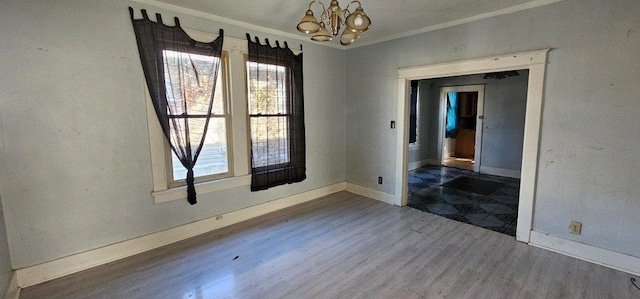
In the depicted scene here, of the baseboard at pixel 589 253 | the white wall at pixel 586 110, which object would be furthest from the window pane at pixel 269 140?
the baseboard at pixel 589 253

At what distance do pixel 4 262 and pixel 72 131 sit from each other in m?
1.06

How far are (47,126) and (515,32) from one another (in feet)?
14.5

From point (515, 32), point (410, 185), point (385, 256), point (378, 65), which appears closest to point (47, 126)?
point (385, 256)

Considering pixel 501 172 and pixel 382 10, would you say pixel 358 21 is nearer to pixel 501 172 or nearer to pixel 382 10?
pixel 382 10

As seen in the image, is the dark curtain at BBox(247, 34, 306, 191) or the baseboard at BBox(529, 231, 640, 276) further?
the dark curtain at BBox(247, 34, 306, 191)

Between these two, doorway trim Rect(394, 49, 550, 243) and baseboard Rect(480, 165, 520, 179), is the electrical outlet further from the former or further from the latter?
baseboard Rect(480, 165, 520, 179)

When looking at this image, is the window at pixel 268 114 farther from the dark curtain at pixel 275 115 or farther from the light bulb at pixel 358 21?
the light bulb at pixel 358 21

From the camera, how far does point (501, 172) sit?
240 inches

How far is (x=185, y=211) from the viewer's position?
3121 millimetres

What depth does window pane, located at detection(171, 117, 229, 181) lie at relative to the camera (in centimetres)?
320

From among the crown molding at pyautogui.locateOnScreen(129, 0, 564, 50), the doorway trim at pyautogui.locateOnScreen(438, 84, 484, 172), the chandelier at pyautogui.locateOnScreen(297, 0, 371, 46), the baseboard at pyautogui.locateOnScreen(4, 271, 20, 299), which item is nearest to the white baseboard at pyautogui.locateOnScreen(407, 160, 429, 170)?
the doorway trim at pyautogui.locateOnScreen(438, 84, 484, 172)

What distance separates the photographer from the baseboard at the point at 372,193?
14.1 feet

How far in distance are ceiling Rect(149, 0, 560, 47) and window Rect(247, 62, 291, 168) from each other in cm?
57

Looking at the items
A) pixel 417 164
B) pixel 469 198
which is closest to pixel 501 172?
pixel 417 164
